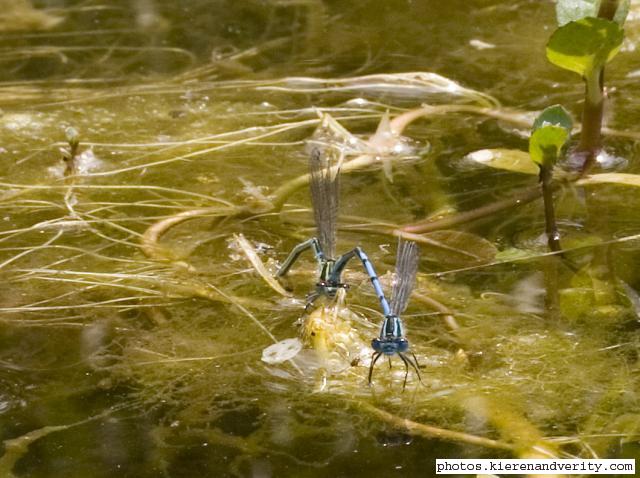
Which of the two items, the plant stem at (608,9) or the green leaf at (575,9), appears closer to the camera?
the green leaf at (575,9)

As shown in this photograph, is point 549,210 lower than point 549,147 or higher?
lower

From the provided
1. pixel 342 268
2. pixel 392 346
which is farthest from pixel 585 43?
pixel 392 346

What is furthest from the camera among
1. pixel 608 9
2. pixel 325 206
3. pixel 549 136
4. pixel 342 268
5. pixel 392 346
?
pixel 608 9

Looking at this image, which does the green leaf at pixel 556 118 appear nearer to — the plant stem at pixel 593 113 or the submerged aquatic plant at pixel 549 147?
the submerged aquatic plant at pixel 549 147

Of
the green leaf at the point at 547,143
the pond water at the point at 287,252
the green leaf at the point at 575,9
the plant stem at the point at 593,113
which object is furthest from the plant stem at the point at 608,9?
the green leaf at the point at 547,143

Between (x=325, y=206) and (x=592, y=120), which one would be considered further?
(x=592, y=120)

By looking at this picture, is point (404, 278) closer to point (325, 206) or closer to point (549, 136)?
point (325, 206)

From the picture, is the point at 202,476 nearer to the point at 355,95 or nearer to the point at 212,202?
the point at 212,202
